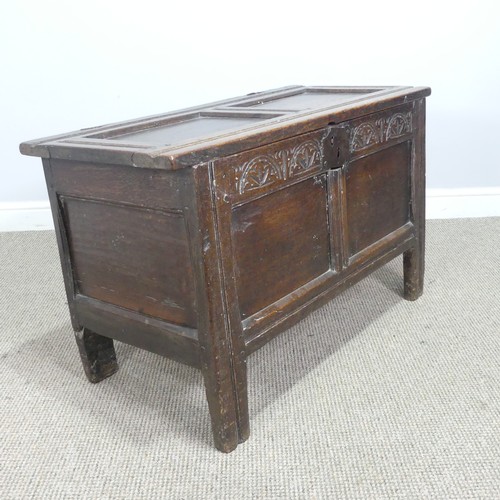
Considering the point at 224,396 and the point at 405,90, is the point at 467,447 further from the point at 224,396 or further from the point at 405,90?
the point at 405,90

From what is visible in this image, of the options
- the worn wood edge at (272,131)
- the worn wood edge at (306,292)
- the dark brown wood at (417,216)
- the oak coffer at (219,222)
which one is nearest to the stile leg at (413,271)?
the dark brown wood at (417,216)

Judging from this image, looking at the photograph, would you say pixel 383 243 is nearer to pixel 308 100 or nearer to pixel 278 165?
pixel 308 100

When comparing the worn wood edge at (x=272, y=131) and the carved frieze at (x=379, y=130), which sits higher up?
the worn wood edge at (x=272, y=131)

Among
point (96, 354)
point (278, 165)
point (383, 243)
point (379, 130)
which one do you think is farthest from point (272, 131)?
point (96, 354)

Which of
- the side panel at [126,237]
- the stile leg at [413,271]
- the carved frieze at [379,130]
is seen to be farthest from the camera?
the stile leg at [413,271]

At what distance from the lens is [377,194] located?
197cm

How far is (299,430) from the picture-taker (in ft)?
5.28

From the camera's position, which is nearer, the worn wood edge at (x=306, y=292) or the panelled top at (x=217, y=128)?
the panelled top at (x=217, y=128)

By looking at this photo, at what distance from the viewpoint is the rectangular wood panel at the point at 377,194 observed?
186 centimetres

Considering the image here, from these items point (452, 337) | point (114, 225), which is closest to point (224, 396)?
point (114, 225)

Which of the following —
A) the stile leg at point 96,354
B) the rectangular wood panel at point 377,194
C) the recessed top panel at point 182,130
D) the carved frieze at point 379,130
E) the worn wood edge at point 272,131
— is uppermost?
the worn wood edge at point 272,131

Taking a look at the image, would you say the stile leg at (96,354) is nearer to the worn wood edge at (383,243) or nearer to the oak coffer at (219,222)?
the oak coffer at (219,222)

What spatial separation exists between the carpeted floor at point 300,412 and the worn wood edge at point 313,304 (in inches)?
8.6

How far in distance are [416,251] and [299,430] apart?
2.92 ft
